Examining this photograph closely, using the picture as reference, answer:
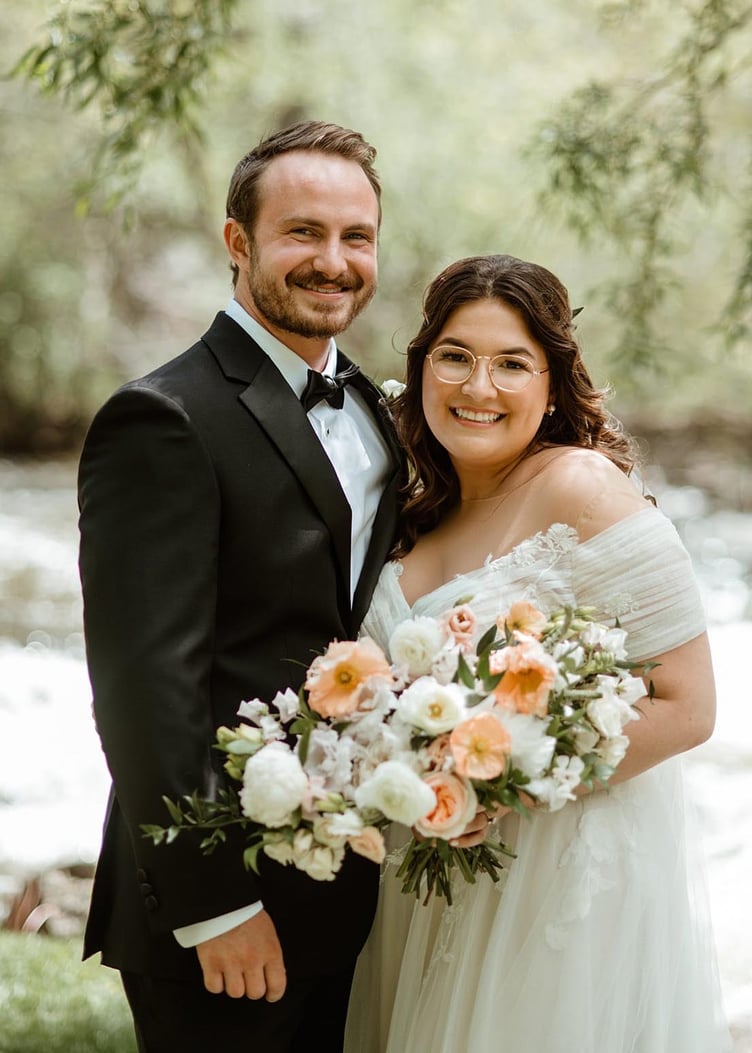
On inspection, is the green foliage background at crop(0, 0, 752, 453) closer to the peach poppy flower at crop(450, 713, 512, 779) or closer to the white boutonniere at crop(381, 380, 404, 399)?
the white boutonniere at crop(381, 380, 404, 399)

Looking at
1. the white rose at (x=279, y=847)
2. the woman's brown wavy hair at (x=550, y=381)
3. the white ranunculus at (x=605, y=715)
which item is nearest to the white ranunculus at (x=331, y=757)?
the white rose at (x=279, y=847)

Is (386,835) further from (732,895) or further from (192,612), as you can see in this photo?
(732,895)

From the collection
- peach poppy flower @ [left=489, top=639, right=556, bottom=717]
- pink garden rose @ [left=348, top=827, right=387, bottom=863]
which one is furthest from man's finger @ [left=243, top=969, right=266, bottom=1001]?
peach poppy flower @ [left=489, top=639, right=556, bottom=717]

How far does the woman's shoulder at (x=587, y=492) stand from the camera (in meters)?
2.44

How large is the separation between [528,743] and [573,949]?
2.20 feet

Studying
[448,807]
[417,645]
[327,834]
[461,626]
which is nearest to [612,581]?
[461,626]

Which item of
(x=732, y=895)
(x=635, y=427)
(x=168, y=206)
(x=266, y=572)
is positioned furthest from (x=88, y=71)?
(x=635, y=427)

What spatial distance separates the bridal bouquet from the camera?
1.93 meters

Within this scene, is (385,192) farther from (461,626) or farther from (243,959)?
(243,959)

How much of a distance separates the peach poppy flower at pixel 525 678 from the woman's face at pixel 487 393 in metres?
0.78

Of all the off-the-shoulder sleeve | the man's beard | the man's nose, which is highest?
the man's nose

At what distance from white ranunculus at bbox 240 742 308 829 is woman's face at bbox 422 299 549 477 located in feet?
3.15

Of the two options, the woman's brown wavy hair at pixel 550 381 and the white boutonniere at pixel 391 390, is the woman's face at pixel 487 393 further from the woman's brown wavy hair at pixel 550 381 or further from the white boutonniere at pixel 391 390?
the white boutonniere at pixel 391 390

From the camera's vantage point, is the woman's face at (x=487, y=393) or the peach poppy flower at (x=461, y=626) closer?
the peach poppy flower at (x=461, y=626)
